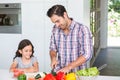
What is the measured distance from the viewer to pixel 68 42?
8.07ft

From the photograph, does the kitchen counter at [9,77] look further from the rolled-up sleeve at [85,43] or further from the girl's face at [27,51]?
the girl's face at [27,51]

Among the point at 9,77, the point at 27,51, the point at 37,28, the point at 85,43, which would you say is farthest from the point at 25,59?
the point at 37,28

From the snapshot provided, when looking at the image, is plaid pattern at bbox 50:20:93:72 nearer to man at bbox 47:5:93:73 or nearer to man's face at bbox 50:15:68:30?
man at bbox 47:5:93:73

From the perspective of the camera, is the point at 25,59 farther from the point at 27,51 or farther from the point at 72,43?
the point at 72,43

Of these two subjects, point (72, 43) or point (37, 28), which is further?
point (37, 28)

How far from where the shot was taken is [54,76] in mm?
1943

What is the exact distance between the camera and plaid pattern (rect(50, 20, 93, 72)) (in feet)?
7.79

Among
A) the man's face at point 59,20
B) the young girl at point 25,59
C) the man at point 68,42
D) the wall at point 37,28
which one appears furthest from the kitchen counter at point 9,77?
the wall at point 37,28

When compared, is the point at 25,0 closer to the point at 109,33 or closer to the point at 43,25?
the point at 43,25

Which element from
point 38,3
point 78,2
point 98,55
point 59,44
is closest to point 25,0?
point 38,3

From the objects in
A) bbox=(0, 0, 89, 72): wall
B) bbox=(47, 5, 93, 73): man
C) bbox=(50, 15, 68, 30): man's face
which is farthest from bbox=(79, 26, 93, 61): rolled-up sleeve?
bbox=(0, 0, 89, 72): wall

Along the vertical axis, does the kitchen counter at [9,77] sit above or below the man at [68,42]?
below

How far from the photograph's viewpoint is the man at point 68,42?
2283 millimetres

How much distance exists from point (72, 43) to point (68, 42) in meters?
0.03
